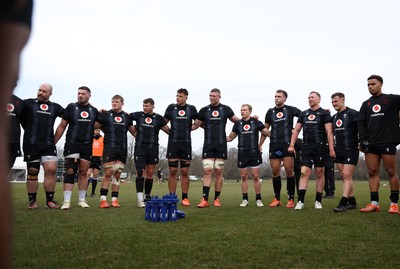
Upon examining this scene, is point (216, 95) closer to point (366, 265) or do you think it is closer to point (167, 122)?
point (167, 122)

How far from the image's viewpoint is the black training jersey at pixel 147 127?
33.4ft

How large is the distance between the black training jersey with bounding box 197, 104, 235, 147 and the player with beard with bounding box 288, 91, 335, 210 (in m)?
2.02

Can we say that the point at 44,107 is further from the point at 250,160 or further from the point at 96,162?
the point at 96,162

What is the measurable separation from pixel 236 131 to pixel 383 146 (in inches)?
167

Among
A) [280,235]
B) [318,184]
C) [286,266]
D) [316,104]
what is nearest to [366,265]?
[286,266]

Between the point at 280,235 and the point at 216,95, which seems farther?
the point at 216,95

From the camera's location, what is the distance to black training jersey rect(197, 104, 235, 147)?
10195mm

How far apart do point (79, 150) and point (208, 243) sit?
19.9 ft

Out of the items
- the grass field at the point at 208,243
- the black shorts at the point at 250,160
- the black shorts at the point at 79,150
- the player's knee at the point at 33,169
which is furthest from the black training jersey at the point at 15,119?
the black shorts at the point at 250,160

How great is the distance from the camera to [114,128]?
10000 millimetres

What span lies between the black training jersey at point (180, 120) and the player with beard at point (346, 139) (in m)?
3.93

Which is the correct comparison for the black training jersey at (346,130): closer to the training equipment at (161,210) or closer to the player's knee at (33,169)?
the training equipment at (161,210)

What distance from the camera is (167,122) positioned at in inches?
421

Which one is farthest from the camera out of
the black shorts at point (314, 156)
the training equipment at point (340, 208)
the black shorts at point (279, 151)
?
the black shorts at point (279, 151)
